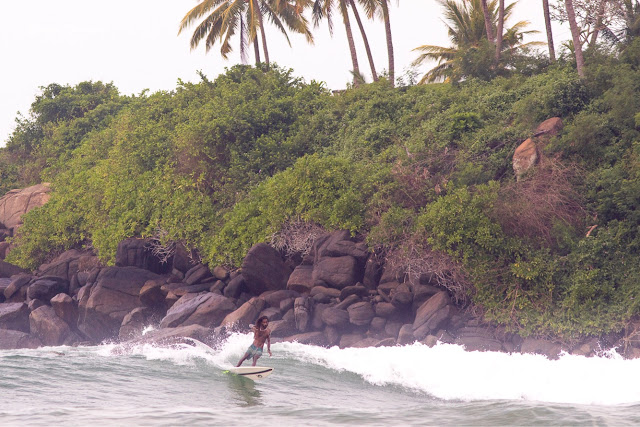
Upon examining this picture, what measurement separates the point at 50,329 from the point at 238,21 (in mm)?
19090

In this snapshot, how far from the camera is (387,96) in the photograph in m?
27.2

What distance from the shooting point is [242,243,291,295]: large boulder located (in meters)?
21.0

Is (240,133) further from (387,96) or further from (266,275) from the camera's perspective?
(266,275)

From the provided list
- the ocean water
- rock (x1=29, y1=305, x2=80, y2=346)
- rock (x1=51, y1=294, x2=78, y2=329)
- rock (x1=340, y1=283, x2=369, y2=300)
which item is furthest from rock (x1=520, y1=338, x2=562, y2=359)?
rock (x1=51, y1=294, x2=78, y2=329)

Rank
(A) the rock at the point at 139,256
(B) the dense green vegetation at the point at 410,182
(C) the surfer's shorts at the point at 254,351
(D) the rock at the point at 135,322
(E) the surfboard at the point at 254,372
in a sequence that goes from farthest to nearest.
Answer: (A) the rock at the point at 139,256
(D) the rock at the point at 135,322
(B) the dense green vegetation at the point at 410,182
(C) the surfer's shorts at the point at 254,351
(E) the surfboard at the point at 254,372

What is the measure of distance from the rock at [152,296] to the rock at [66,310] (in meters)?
2.61

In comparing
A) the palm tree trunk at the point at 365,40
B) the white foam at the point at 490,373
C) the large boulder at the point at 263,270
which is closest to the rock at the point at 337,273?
the large boulder at the point at 263,270

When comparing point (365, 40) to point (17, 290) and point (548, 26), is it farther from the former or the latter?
point (17, 290)

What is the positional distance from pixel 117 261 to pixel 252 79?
10.8 m

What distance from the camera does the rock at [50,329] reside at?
23.0 metres

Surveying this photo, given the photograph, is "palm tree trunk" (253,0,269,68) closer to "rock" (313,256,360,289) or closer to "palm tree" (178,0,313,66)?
"palm tree" (178,0,313,66)

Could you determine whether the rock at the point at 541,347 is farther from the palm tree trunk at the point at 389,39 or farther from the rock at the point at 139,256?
the palm tree trunk at the point at 389,39

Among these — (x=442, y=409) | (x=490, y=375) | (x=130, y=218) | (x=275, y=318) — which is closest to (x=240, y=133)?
(x=130, y=218)

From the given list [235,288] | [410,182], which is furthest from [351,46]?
[235,288]
